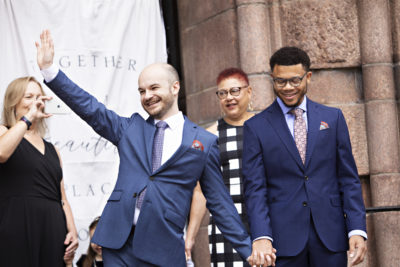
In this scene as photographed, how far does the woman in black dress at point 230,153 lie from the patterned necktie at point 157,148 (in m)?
0.92

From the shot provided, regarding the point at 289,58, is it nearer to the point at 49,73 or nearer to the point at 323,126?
the point at 323,126

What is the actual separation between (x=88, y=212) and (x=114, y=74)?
126cm

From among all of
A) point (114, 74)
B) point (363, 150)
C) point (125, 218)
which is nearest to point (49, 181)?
point (125, 218)

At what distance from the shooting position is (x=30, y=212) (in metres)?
4.58

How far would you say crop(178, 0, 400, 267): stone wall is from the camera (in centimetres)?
574

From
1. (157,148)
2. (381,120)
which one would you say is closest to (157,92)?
(157,148)

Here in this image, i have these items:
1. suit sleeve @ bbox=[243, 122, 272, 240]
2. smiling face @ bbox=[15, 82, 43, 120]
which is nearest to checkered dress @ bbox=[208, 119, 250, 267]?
suit sleeve @ bbox=[243, 122, 272, 240]

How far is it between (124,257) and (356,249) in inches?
47.0

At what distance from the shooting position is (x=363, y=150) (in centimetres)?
588

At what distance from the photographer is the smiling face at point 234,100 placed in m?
4.86

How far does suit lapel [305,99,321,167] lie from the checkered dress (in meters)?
0.86

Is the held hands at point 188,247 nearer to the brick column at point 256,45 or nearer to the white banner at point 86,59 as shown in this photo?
the white banner at point 86,59

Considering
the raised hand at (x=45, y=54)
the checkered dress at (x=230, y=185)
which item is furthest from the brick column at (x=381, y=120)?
the raised hand at (x=45, y=54)

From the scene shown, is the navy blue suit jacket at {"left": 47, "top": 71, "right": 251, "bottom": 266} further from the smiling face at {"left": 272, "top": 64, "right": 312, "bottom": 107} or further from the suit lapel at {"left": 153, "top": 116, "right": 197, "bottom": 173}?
the smiling face at {"left": 272, "top": 64, "right": 312, "bottom": 107}
